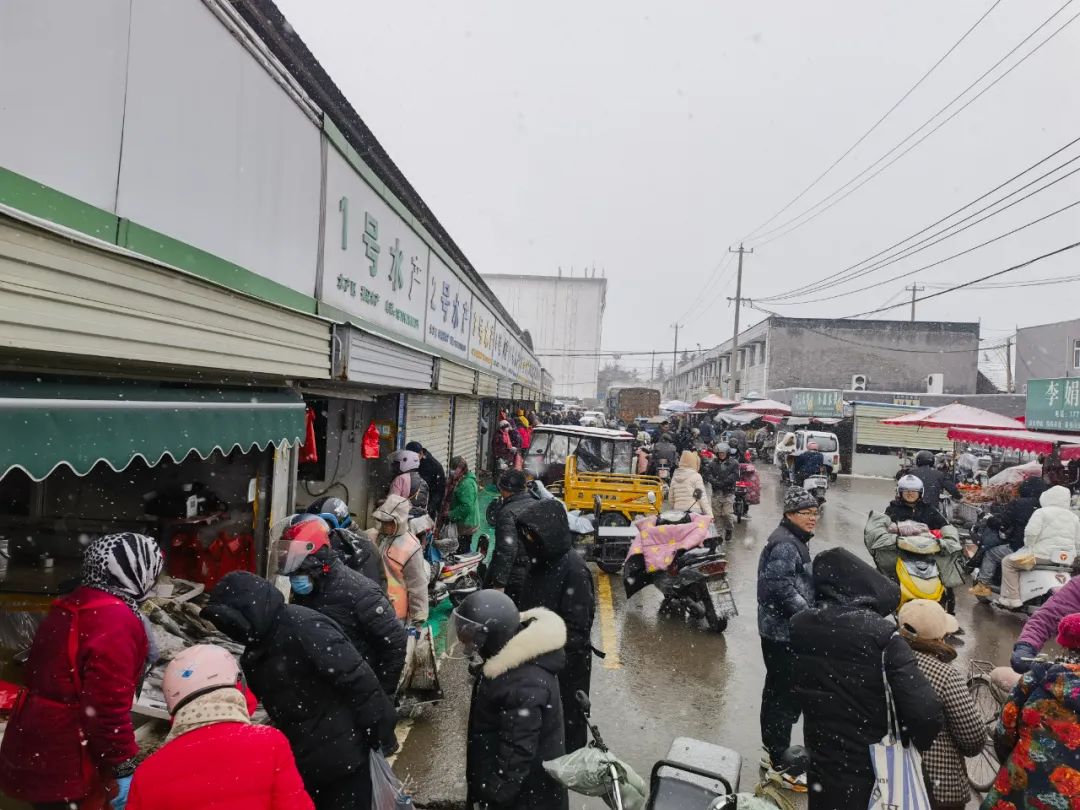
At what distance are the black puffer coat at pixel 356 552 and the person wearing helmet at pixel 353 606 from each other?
2.66 ft

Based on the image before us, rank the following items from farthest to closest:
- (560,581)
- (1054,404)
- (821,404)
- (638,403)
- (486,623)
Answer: (638,403) → (821,404) → (1054,404) → (560,581) → (486,623)

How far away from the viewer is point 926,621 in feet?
10.8

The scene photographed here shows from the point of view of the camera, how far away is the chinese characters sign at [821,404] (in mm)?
33062

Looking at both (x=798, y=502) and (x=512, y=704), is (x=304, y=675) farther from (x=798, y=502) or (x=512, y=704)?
(x=798, y=502)

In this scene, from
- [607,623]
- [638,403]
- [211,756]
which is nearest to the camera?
[211,756]

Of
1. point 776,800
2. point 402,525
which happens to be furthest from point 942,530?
point 402,525

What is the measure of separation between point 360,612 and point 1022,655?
13.8 feet

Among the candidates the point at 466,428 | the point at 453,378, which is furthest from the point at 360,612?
the point at 466,428

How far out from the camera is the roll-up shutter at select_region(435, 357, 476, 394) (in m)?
9.22

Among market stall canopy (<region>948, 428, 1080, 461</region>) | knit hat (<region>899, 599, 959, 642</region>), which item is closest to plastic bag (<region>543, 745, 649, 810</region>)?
knit hat (<region>899, 599, 959, 642</region>)

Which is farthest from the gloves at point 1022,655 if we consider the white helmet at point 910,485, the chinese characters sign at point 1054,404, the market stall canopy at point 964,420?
the chinese characters sign at point 1054,404

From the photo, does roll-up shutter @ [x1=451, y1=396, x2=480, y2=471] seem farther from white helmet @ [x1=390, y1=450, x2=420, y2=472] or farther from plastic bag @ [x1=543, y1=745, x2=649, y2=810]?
plastic bag @ [x1=543, y1=745, x2=649, y2=810]

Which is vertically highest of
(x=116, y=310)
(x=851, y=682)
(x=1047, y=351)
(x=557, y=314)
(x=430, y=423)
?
(x=557, y=314)

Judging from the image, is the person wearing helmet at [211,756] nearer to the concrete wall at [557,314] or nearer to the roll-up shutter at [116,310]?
the roll-up shutter at [116,310]
